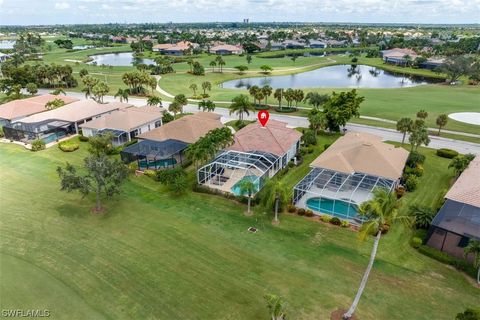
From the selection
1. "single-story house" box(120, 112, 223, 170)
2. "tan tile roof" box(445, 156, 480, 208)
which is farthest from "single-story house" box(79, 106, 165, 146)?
"tan tile roof" box(445, 156, 480, 208)

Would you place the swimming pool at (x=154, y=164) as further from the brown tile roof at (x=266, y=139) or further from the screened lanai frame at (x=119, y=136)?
the screened lanai frame at (x=119, y=136)

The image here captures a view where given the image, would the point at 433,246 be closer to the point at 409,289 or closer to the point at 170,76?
the point at 409,289

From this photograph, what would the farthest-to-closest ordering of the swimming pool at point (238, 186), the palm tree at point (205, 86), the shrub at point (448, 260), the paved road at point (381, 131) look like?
the palm tree at point (205, 86) → the paved road at point (381, 131) → the swimming pool at point (238, 186) → the shrub at point (448, 260)

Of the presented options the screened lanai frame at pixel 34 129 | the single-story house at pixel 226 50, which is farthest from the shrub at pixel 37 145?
the single-story house at pixel 226 50

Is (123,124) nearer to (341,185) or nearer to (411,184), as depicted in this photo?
(341,185)

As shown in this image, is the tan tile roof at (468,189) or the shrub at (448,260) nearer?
the shrub at (448,260)

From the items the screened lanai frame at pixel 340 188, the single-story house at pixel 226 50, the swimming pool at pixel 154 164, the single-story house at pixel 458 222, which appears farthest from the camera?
the single-story house at pixel 226 50

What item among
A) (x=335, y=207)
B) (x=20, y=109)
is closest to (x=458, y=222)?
(x=335, y=207)
